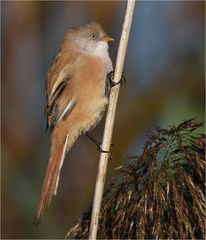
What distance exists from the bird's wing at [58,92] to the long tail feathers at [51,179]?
19 cm

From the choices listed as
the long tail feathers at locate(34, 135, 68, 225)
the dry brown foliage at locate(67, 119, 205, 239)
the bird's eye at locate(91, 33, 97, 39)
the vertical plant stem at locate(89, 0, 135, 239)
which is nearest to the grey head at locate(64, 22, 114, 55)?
the bird's eye at locate(91, 33, 97, 39)

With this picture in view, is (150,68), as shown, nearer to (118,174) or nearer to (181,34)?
(181,34)

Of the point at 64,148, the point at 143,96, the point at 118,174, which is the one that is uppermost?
the point at 143,96

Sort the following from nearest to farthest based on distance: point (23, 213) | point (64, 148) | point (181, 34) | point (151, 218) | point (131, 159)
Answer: point (151, 218) < point (131, 159) < point (64, 148) < point (23, 213) < point (181, 34)

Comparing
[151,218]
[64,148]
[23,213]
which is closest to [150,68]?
[23,213]

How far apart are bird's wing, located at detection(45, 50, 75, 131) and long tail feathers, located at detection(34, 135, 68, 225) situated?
0.61ft

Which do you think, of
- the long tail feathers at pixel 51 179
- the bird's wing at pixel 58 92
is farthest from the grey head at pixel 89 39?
the long tail feathers at pixel 51 179

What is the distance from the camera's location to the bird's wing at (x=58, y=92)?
4285mm

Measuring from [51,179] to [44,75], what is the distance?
2476 millimetres

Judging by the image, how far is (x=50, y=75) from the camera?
4355 mm

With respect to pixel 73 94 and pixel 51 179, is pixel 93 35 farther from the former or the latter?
pixel 51 179

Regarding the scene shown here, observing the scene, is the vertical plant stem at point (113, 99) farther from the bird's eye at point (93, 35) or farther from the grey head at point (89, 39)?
the bird's eye at point (93, 35)

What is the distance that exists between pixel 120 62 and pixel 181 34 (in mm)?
3036

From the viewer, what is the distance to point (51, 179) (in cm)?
397
